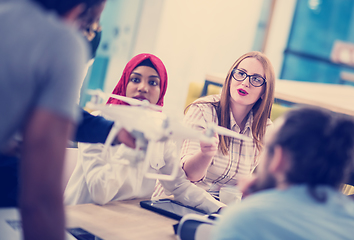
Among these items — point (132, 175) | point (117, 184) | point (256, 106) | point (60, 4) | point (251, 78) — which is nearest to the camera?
point (60, 4)

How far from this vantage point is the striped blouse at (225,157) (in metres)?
1.83

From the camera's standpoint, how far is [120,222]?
1.10 metres

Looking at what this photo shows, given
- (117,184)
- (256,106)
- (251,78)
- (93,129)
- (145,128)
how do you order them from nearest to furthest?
(145,128), (93,129), (117,184), (251,78), (256,106)

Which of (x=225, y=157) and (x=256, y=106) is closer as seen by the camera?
(x=225, y=157)

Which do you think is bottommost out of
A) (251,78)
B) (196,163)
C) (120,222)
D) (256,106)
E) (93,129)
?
(120,222)

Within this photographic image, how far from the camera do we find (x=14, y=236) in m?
0.84

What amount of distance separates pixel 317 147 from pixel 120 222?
24.8 inches

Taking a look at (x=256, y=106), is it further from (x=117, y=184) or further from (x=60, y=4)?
(x=60, y=4)

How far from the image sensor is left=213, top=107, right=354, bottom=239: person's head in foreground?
2.25 feet

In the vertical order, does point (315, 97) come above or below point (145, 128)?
above

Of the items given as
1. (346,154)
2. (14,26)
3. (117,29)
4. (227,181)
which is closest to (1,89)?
(14,26)

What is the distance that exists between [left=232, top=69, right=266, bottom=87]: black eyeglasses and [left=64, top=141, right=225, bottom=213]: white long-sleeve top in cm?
57

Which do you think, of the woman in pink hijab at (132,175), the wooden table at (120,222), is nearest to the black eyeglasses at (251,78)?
the woman in pink hijab at (132,175)

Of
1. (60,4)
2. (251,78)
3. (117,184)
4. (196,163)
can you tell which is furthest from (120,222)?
(251,78)
